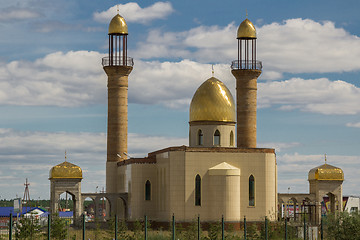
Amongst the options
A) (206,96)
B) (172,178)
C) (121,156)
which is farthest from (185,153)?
(121,156)

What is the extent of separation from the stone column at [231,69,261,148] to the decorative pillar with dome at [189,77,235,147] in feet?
16.7

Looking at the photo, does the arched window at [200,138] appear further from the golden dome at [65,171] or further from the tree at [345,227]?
the tree at [345,227]

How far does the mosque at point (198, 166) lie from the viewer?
5544 cm

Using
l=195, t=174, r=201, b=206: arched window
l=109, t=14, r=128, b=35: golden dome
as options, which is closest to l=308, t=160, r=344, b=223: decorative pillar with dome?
Result: l=195, t=174, r=201, b=206: arched window

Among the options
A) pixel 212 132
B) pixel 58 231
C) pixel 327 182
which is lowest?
pixel 58 231

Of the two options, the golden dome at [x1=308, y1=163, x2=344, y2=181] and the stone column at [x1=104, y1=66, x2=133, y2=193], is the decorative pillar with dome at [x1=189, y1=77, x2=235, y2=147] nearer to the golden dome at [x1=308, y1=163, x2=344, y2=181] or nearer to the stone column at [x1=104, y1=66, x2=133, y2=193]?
the stone column at [x1=104, y1=66, x2=133, y2=193]

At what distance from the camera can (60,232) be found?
4381 cm

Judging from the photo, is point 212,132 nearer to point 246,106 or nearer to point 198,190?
point 198,190

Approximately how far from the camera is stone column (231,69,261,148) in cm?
6606

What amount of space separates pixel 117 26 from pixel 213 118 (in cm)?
1437

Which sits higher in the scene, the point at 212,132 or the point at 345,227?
the point at 212,132

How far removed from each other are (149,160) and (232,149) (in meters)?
7.52

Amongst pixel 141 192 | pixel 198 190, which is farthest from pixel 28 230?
pixel 141 192

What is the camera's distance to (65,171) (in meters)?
61.3
